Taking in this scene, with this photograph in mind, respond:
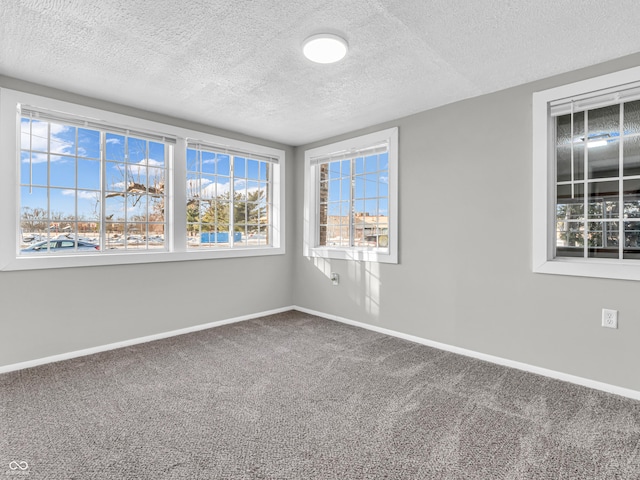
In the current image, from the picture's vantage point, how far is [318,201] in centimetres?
482

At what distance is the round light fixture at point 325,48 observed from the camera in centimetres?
216

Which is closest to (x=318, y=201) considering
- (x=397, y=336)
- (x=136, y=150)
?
(x=397, y=336)

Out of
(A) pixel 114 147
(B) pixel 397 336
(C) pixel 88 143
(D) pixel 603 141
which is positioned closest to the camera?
(D) pixel 603 141

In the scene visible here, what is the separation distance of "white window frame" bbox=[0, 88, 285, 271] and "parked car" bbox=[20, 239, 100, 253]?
9 cm

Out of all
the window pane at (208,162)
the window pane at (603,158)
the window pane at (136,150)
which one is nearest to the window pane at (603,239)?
the window pane at (603,158)

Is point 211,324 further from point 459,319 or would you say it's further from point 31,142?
point 459,319

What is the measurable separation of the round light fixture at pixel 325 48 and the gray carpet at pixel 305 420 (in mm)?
2323

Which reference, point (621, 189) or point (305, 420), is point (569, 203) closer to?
point (621, 189)

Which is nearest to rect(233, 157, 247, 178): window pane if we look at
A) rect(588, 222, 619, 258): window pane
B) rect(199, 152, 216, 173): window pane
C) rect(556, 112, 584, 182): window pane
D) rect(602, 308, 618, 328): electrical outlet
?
rect(199, 152, 216, 173): window pane

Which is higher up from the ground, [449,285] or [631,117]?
[631,117]

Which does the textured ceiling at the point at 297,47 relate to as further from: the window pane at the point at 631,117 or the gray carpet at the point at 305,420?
the gray carpet at the point at 305,420

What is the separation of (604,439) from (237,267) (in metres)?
3.65

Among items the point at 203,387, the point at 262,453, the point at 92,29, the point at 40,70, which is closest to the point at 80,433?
the point at 203,387

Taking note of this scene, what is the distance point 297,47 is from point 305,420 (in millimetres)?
2398
